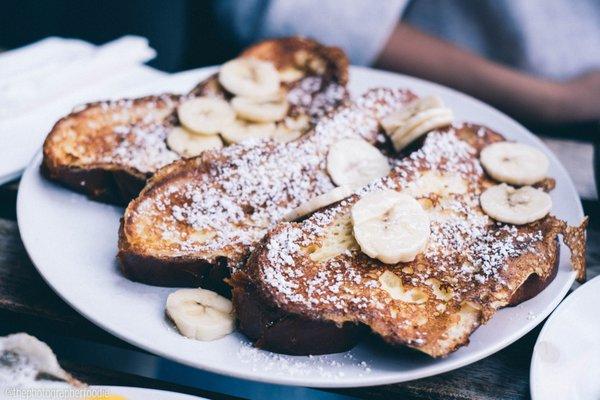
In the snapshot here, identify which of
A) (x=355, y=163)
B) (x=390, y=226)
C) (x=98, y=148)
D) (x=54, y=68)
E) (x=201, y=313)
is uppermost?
(x=390, y=226)

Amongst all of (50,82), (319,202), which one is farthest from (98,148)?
(319,202)

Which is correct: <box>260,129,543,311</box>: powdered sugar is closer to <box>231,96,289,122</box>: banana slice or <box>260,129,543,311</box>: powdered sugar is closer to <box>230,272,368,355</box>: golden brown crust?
<box>230,272,368,355</box>: golden brown crust

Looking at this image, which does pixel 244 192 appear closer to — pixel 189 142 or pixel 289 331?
pixel 189 142

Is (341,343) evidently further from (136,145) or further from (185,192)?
(136,145)

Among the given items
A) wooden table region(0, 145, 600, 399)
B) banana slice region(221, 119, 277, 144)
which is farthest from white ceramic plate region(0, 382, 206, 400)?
banana slice region(221, 119, 277, 144)

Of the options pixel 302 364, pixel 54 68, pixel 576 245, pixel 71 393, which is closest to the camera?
pixel 71 393

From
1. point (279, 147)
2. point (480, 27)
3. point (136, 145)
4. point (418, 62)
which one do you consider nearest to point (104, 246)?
point (136, 145)

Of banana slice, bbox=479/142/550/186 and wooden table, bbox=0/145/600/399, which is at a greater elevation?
banana slice, bbox=479/142/550/186
